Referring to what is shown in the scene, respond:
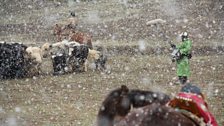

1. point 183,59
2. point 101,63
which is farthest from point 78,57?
point 183,59

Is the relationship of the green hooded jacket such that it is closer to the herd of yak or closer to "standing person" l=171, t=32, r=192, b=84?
"standing person" l=171, t=32, r=192, b=84

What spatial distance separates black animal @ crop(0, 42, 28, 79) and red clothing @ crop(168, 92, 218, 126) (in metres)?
10.2

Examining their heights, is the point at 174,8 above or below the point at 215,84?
above

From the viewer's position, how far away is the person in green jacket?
1231cm

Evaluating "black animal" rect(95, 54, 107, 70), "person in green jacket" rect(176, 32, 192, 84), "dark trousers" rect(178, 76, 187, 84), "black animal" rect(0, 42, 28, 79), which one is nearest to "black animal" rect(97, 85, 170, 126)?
"person in green jacket" rect(176, 32, 192, 84)

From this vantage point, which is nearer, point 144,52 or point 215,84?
point 215,84

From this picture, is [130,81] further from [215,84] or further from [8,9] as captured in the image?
[8,9]

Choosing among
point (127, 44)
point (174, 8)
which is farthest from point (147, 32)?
point (174, 8)

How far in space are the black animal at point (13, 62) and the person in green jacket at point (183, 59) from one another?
4088 mm

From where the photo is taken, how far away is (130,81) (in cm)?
1301

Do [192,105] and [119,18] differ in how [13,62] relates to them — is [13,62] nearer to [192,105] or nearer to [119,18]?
[119,18]

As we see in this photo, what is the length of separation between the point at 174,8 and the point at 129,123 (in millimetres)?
21487

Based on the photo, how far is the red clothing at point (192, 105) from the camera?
11.6ft

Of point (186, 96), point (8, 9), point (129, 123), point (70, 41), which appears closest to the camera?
point (129, 123)
